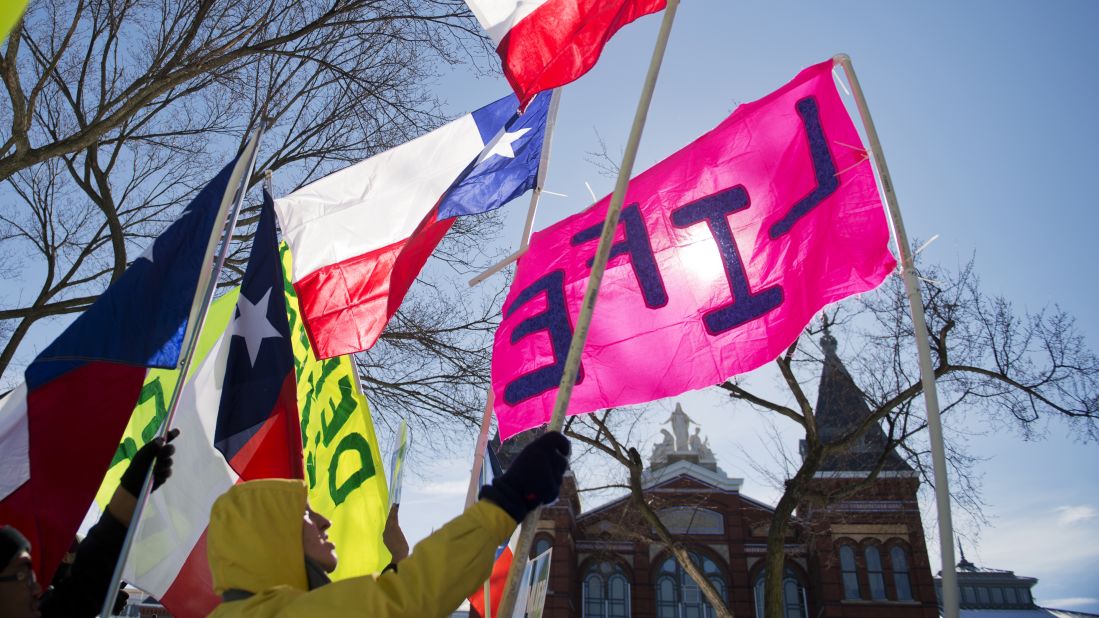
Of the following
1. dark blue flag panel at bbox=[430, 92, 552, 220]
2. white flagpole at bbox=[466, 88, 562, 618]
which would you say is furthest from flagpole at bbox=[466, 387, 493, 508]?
dark blue flag panel at bbox=[430, 92, 552, 220]

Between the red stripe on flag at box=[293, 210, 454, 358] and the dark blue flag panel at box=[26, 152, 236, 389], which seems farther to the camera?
the red stripe on flag at box=[293, 210, 454, 358]

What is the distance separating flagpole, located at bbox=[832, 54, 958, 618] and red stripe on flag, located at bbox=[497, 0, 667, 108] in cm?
124

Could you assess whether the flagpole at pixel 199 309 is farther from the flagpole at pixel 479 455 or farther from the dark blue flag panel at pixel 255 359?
the flagpole at pixel 479 455

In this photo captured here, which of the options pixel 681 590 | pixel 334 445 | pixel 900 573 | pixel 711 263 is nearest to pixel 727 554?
pixel 681 590

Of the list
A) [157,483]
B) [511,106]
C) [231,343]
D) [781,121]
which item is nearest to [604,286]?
[781,121]

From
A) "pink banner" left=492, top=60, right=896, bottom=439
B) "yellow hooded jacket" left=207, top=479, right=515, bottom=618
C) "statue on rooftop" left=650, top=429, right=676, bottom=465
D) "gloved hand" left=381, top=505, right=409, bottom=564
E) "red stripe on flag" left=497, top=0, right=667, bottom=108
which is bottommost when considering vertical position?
"yellow hooded jacket" left=207, top=479, right=515, bottom=618

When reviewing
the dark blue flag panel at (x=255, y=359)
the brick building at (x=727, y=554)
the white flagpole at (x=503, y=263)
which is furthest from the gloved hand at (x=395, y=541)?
the brick building at (x=727, y=554)

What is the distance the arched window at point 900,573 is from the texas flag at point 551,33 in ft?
98.7

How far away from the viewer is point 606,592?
32.8 metres

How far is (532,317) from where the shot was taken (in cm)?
511

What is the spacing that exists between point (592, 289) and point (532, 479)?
110 cm

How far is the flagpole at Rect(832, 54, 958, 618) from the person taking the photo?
2869 mm

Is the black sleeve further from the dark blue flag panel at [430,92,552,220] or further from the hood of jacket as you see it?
the dark blue flag panel at [430,92,552,220]

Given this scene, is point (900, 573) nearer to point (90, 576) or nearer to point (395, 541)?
A: point (395, 541)
